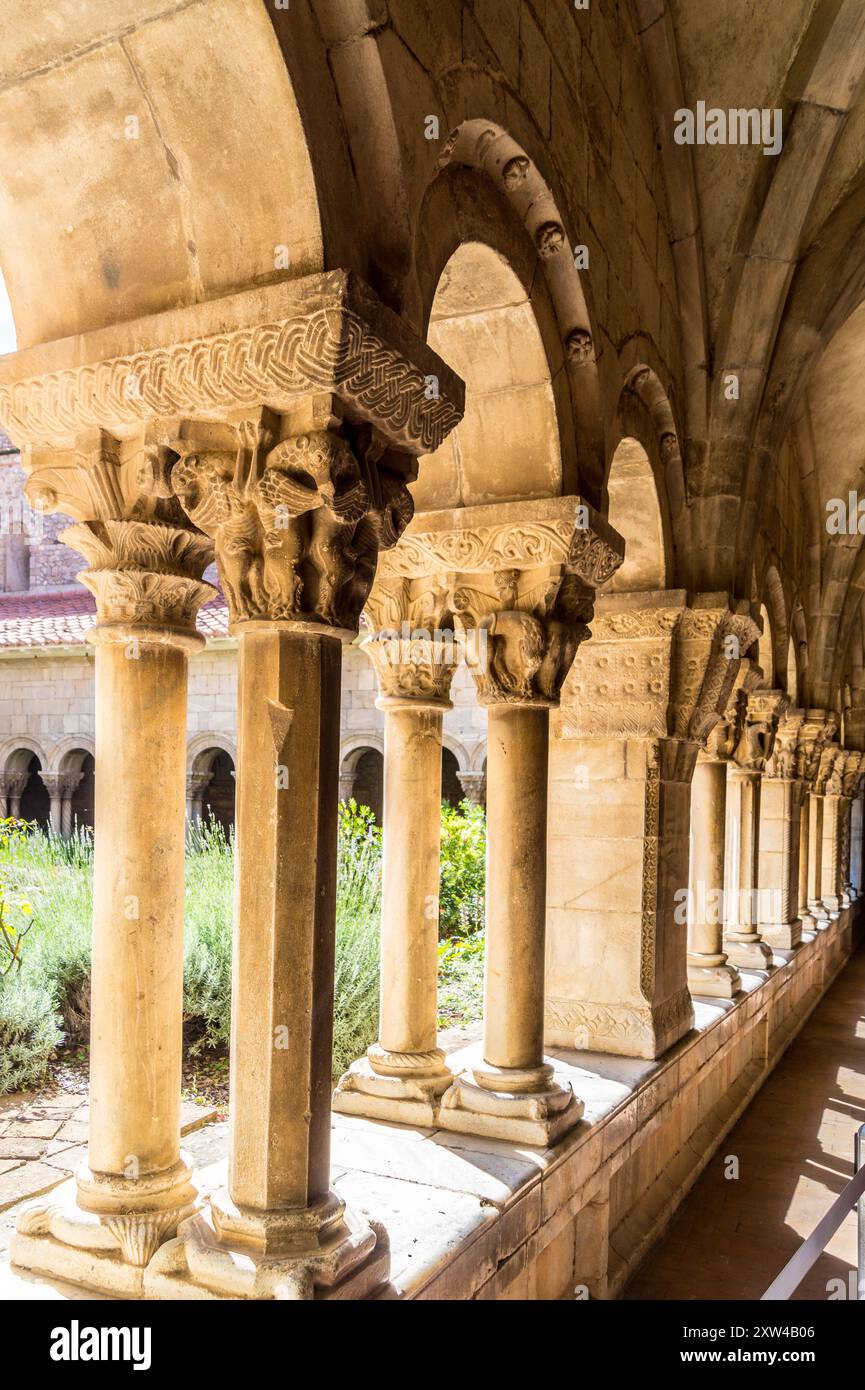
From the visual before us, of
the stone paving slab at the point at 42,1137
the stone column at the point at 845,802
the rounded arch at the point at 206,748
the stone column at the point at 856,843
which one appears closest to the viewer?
the stone paving slab at the point at 42,1137

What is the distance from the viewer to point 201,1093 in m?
4.79

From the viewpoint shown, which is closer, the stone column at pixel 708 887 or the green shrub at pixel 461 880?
the stone column at pixel 708 887

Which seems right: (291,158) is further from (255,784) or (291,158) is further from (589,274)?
(589,274)

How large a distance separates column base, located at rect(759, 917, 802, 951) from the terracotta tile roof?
641 centimetres

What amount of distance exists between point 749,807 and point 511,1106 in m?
4.79

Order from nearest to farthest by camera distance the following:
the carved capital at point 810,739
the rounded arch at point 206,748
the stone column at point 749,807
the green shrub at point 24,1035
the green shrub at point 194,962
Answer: the green shrub at point 24,1035 < the green shrub at point 194,962 < the stone column at point 749,807 < the carved capital at point 810,739 < the rounded arch at point 206,748

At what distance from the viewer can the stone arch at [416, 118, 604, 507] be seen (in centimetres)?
236

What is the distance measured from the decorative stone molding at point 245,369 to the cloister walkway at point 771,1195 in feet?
9.70

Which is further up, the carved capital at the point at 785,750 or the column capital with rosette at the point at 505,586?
the column capital with rosette at the point at 505,586

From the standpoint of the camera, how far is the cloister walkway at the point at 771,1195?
3832mm

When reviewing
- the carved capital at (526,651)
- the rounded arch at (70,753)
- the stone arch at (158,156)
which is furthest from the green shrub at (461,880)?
the rounded arch at (70,753)

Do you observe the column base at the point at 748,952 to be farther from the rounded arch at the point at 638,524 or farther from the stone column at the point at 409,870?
the stone column at the point at 409,870

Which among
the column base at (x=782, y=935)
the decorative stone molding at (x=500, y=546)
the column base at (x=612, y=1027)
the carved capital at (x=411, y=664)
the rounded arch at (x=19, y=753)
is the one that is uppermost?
the decorative stone molding at (x=500, y=546)
